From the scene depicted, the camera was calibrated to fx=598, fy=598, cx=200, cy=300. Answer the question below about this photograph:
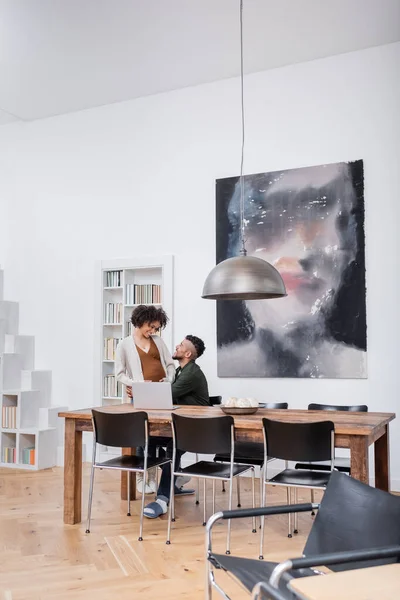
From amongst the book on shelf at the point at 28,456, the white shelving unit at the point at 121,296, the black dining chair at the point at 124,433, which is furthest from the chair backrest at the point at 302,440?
the book on shelf at the point at 28,456

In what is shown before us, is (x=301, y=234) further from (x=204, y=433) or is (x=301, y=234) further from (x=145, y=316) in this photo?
(x=204, y=433)

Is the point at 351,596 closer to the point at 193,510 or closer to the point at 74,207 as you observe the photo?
the point at 193,510

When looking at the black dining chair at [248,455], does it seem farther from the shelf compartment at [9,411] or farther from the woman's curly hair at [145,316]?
the shelf compartment at [9,411]

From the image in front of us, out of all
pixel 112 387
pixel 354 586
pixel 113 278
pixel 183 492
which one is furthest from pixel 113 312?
pixel 354 586

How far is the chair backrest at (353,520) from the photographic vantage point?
2.12 m

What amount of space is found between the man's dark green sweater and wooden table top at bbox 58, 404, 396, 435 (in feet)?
0.71

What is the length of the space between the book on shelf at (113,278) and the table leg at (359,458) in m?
4.13

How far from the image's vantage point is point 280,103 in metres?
6.48

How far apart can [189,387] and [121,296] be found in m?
2.53

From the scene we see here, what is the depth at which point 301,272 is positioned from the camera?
625cm

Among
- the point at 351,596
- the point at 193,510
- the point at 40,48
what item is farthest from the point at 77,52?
the point at 351,596

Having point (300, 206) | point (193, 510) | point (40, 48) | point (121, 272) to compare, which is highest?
point (40, 48)

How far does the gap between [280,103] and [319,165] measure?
0.85 m

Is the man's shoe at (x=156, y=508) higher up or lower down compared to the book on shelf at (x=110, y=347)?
lower down
